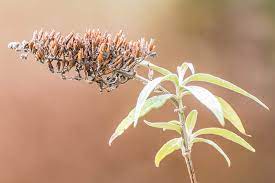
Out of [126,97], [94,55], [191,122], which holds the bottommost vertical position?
[126,97]

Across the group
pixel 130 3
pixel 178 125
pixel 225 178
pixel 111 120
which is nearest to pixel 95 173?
pixel 111 120

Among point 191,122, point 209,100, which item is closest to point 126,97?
point 191,122

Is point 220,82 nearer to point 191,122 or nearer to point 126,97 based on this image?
point 191,122

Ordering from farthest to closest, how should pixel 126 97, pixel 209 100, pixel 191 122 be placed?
pixel 126 97 < pixel 191 122 < pixel 209 100

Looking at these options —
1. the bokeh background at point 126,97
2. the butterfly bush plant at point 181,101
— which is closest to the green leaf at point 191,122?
the butterfly bush plant at point 181,101

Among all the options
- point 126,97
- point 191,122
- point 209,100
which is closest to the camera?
point 209,100

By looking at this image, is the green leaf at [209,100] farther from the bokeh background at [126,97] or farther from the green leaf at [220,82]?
the bokeh background at [126,97]

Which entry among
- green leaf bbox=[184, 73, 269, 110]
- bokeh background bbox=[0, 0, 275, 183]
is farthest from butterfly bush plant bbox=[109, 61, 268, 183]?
bokeh background bbox=[0, 0, 275, 183]

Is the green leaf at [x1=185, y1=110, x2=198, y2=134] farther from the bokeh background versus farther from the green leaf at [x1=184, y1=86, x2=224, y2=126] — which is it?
the bokeh background

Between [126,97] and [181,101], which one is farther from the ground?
[181,101]
